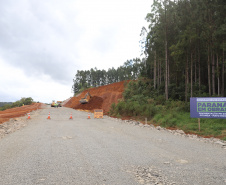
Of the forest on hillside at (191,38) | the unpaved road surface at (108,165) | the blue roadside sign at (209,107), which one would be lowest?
the unpaved road surface at (108,165)

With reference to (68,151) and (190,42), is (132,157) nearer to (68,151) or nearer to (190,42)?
(68,151)

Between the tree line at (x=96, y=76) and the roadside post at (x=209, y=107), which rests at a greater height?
the tree line at (x=96, y=76)

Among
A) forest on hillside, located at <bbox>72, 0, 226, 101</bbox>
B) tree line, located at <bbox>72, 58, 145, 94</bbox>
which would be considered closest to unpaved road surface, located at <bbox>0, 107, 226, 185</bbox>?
forest on hillside, located at <bbox>72, 0, 226, 101</bbox>

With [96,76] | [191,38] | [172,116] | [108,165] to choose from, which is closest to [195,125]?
[172,116]

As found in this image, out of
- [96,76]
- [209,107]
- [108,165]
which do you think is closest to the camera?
[108,165]

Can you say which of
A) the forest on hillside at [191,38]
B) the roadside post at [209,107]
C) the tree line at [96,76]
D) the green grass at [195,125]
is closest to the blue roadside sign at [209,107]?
the roadside post at [209,107]

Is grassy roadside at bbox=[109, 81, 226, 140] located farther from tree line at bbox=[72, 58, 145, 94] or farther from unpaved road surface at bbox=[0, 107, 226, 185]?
tree line at bbox=[72, 58, 145, 94]

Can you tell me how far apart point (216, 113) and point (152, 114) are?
338 inches

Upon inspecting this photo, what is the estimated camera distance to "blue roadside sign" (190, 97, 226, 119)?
11.2 m

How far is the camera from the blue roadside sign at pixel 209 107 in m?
11.2

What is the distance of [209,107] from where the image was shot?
11.6m

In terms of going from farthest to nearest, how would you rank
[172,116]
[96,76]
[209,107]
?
[96,76] → [172,116] → [209,107]

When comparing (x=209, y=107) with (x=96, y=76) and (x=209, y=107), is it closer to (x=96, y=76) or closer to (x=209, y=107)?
(x=209, y=107)

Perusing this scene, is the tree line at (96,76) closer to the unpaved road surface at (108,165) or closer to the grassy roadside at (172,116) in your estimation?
the grassy roadside at (172,116)
